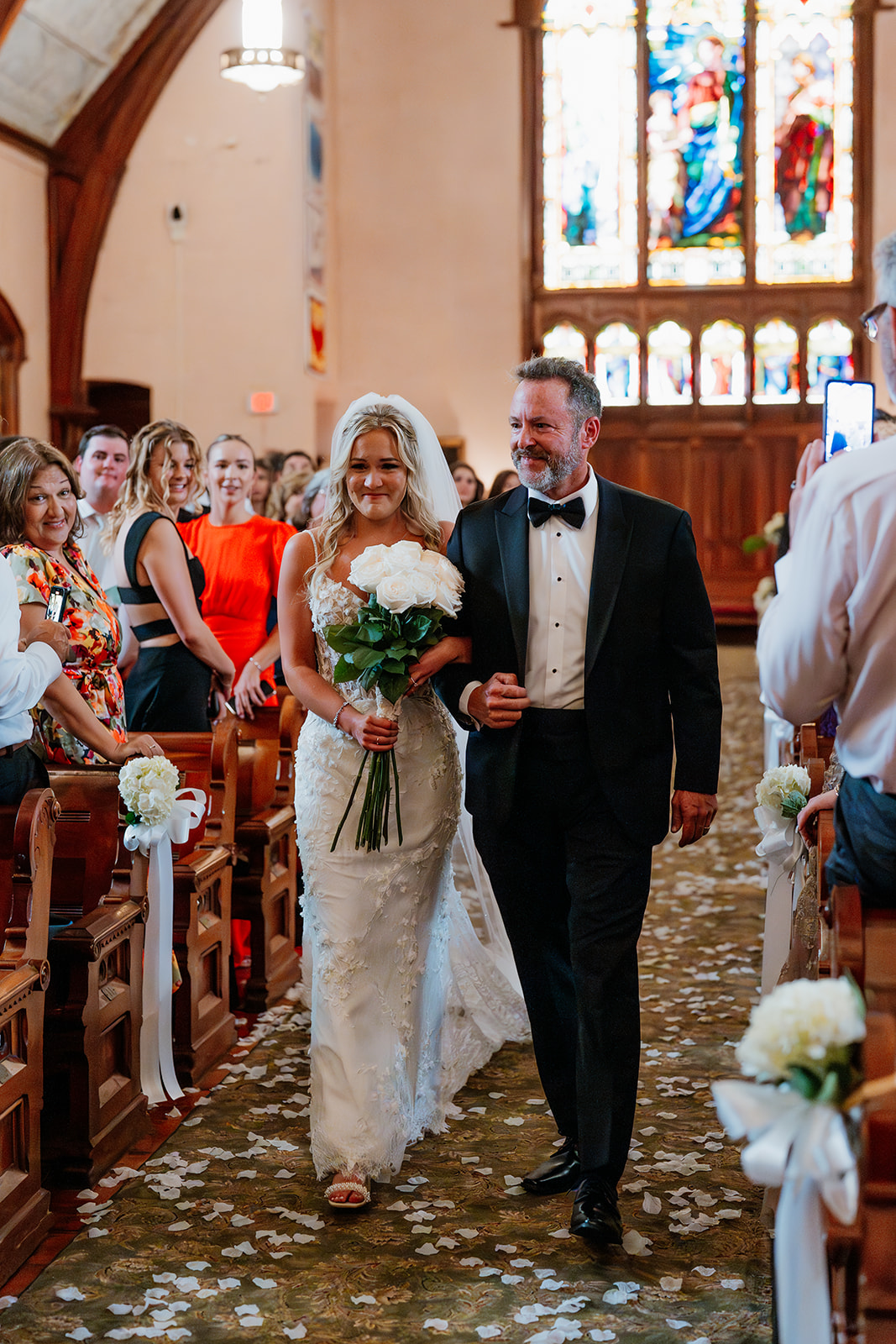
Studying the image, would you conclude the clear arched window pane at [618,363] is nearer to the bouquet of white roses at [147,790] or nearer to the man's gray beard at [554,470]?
the bouquet of white roses at [147,790]

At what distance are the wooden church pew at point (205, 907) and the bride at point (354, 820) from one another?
69 centimetres

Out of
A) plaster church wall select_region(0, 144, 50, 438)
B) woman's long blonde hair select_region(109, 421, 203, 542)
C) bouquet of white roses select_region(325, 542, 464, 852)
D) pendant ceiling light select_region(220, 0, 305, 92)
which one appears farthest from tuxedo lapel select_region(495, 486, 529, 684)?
plaster church wall select_region(0, 144, 50, 438)

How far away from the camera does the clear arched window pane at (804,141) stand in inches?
640

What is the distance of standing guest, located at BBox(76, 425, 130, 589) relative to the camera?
19.5 ft

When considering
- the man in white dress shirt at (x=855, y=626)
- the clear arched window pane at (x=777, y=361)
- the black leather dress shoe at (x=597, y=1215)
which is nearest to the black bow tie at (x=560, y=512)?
the man in white dress shirt at (x=855, y=626)

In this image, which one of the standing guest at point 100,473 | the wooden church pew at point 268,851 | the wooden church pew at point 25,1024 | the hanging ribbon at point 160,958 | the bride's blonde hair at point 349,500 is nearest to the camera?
the wooden church pew at point 25,1024

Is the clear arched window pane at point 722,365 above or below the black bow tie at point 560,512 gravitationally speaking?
above

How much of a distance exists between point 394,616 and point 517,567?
31cm

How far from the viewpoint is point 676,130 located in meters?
16.5

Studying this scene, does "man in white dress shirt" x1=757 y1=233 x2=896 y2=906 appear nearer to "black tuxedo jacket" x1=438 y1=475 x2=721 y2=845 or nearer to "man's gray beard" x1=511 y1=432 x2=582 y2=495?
"black tuxedo jacket" x1=438 y1=475 x2=721 y2=845

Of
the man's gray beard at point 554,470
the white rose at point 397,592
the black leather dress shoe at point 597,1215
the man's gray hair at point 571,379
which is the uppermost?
the man's gray hair at point 571,379

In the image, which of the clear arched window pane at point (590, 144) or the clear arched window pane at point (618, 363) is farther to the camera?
the clear arched window pane at point (618, 363)

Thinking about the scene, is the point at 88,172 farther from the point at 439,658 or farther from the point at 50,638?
the point at 439,658

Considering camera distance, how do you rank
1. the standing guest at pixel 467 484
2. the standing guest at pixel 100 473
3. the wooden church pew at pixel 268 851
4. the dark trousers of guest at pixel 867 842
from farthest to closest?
the standing guest at pixel 467 484
the standing guest at pixel 100 473
the wooden church pew at pixel 268 851
the dark trousers of guest at pixel 867 842
